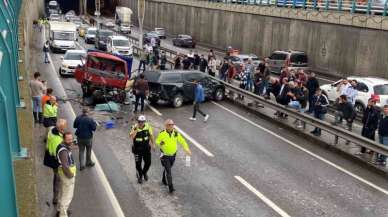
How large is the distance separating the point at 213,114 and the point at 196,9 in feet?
156

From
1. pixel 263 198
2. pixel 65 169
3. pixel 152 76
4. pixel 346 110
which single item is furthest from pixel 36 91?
pixel 346 110

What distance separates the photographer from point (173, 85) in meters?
21.5

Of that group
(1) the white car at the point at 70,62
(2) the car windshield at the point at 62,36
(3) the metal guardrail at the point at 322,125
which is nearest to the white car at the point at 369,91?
(3) the metal guardrail at the point at 322,125

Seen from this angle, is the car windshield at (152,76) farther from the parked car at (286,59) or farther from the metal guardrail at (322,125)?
the parked car at (286,59)

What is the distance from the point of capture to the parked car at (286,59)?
36281 millimetres

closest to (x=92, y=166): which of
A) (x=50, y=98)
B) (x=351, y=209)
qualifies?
(x=50, y=98)

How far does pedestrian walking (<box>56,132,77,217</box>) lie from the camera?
8945 mm

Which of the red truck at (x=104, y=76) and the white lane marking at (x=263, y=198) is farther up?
the red truck at (x=104, y=76)

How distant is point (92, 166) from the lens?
13102mm

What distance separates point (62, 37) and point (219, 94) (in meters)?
21.3

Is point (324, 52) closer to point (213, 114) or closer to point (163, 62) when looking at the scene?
point (163, 62)

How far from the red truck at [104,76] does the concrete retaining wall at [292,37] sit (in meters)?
18.5

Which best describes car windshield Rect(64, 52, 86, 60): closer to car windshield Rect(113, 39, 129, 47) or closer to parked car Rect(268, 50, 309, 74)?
car windshield Rect(113, 39, 129, 47)

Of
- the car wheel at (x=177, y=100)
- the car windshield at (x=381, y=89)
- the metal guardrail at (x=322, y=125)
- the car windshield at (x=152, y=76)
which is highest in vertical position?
the car windshield at (x=152, y=76)
